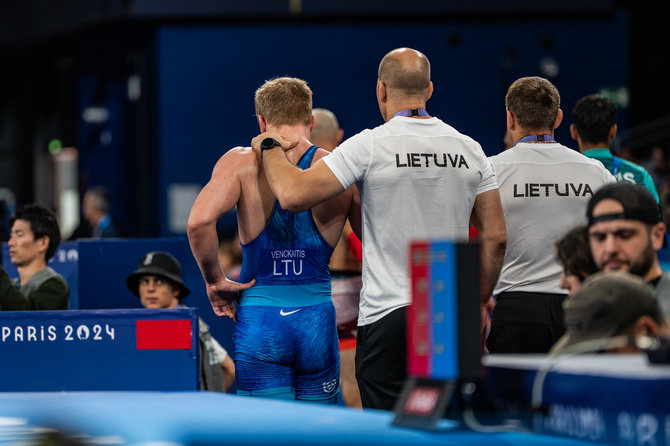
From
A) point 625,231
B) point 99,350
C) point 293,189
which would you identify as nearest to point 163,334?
point 99,350

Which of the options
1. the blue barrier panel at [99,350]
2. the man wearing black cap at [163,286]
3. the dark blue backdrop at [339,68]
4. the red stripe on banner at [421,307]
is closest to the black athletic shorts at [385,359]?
the blue barrier panel at [99,350]

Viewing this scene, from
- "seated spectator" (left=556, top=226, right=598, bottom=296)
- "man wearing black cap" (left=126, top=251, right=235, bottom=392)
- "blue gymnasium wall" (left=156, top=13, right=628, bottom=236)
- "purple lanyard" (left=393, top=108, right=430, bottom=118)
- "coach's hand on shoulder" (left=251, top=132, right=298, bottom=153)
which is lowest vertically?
"man wearing black cap" (left=126, top=251, right=235, bottom=392)

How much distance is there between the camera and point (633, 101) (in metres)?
14.9

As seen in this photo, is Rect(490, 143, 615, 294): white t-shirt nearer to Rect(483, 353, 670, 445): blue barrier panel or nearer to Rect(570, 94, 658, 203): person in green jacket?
Rect(570, 94, 658, 203): person in green jacket

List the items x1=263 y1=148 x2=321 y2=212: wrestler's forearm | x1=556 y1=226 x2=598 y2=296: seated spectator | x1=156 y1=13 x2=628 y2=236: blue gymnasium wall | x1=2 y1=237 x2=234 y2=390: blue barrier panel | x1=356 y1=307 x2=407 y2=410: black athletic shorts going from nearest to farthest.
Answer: x1=556 y1=226 x2=598 y2=296: seated spectator < x1=263 y1=148 x2=321 y2=212: wrestler's forearm < x1=356 y1=307 x2=407 y2=410: black athletic shorts < x1=2 y1=237 x2=234 y2=390: blue barrier panel < x1=156 y1=13 x2=628 y2=236: blue gymnasium wall

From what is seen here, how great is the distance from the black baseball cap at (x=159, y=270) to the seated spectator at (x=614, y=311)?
Answer: 376 centimetres

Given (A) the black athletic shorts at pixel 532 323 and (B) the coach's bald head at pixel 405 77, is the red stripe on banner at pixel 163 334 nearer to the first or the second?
(B) the coach's bald head at pixel 405 77

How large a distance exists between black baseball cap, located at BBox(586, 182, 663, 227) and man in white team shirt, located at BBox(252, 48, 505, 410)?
0.98 meters

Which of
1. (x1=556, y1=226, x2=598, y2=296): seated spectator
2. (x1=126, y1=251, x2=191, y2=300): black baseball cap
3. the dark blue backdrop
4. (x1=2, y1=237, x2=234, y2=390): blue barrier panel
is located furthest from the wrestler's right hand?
Answer: the dark blue backdrop

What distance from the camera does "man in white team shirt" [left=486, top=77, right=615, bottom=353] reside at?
12.6 feet

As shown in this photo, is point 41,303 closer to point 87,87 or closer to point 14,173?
point 87,87

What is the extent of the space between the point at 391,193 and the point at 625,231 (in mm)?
1104

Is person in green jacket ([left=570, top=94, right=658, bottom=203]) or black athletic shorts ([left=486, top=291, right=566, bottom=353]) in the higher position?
person in green jacket ([left=570, top=94, right=658, bottom=203])

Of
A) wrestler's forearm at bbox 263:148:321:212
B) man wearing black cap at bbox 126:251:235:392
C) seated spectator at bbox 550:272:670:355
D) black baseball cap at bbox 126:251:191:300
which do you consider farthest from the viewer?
black baseball cap at bbox 126:251:191:300
